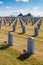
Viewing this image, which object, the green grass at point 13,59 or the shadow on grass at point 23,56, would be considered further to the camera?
the shadow on grass at point 23,56

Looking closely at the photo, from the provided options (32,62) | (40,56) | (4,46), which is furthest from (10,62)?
(4,46)

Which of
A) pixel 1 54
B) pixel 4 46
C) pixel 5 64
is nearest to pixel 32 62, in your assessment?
pixel 5 64

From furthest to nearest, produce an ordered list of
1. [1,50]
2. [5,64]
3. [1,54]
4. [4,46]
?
[4,46] → [1,50] → [1,54] → [5,64]

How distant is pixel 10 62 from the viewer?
13.4m

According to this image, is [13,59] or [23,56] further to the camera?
[23,56]

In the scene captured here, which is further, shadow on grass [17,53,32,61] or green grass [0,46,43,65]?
shadow on grass [17,53,32,61]

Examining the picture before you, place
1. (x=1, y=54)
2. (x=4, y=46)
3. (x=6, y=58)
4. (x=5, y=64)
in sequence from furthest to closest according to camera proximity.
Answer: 1. (x=4, y=46)
2. (x=1, y=54)
3. (x=6, y=58)
4. (x=5, y=64)

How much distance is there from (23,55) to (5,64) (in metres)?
2.19

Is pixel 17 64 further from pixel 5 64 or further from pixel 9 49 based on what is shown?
pixel 9 49

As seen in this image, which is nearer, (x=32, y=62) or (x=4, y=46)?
(x=32, y=62)

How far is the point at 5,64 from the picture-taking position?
13.0 m

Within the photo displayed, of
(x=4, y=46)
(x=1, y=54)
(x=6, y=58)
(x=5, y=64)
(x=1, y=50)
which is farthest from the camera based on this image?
(x=4, y=46)

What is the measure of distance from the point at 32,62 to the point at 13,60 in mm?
1396

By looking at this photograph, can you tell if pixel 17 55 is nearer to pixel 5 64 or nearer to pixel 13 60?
pixel 13 60
